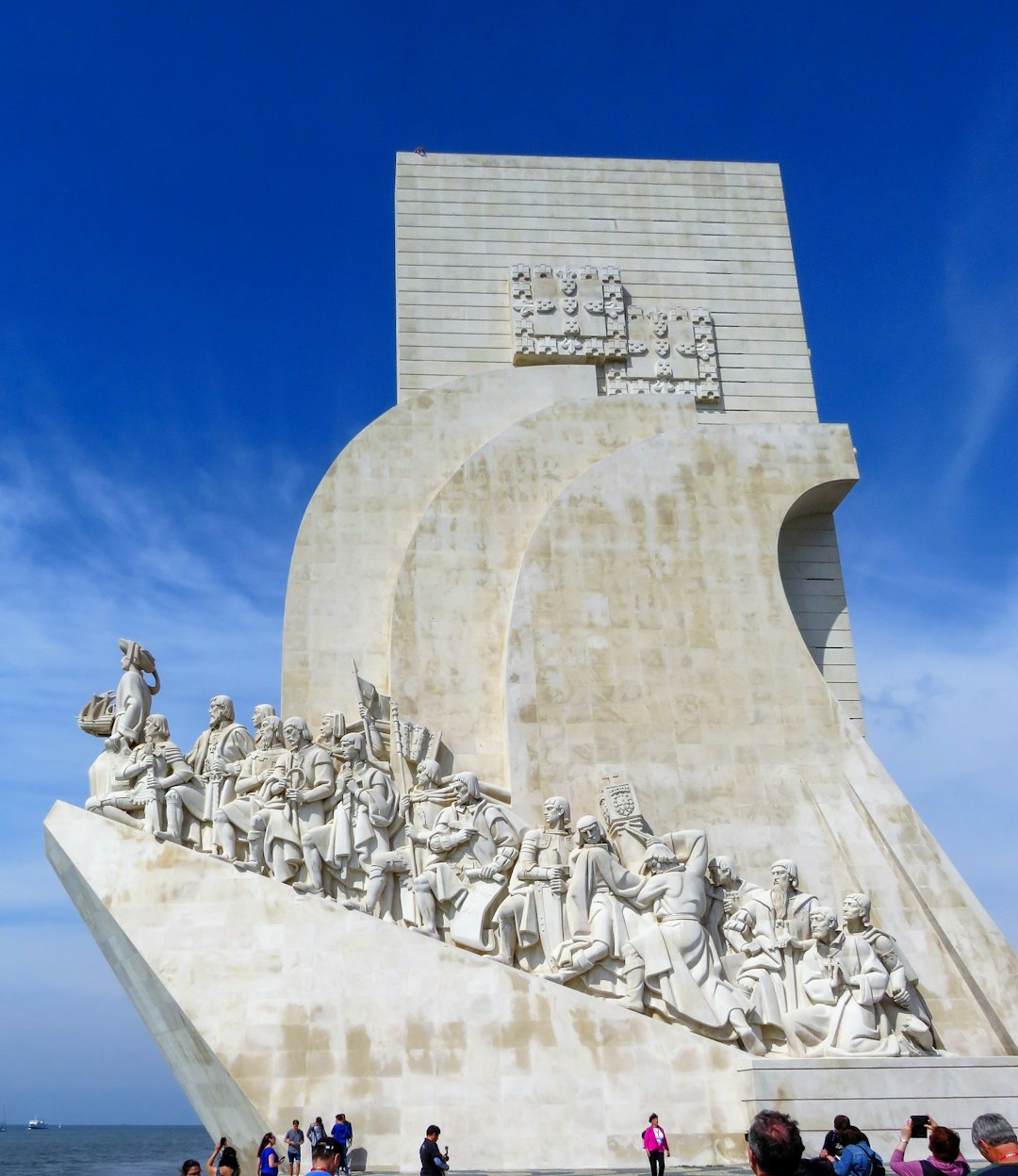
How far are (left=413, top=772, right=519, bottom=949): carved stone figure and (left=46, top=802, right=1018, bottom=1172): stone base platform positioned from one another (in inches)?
15.1

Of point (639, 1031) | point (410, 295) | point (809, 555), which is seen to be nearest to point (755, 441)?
point (809, 555)

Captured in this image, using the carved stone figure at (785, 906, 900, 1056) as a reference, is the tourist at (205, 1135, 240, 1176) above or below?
below

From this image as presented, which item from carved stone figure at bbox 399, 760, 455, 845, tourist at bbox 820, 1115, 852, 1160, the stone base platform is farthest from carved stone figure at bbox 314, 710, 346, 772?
tourist at bbox 820, 1115, 852, 1160

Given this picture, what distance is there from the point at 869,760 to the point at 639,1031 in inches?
147

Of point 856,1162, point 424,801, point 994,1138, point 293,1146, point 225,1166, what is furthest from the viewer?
point 424,801

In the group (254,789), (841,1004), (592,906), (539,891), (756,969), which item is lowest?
(841,1004)

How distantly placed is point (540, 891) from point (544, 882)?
0.27 ft

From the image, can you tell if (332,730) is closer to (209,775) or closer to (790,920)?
(209,775)

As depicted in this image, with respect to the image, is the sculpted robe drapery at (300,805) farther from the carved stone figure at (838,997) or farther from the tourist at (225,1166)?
the carved stone figure at (838,997)

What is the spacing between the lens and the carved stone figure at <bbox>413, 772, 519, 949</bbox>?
950cm

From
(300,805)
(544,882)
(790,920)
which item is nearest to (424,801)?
(300,805)

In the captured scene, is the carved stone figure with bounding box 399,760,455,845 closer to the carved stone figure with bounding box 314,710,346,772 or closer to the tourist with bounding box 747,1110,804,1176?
the carved stone figure with bounding box 314,710,346,772

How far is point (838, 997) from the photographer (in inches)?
363

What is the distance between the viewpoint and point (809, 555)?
516 inches
